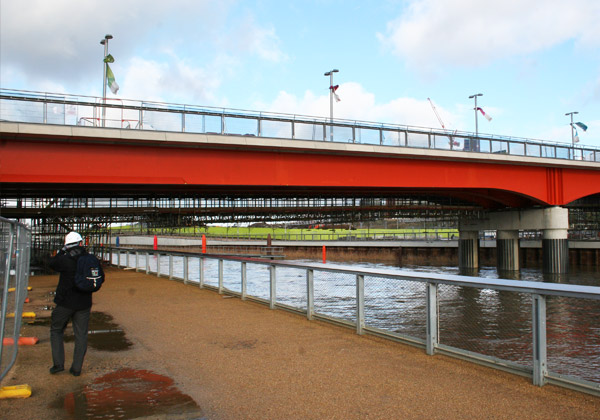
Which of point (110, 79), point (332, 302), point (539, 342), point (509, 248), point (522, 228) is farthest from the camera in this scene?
point (509, 248)

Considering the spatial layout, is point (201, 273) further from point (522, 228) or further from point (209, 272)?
point (522, 228)

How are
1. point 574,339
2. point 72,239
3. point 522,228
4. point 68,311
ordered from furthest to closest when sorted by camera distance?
1. point 522,228
2. point 574,339
3. point 72,239
4. point 68,311

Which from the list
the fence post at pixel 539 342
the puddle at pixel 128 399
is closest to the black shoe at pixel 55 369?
the puddle at pixel 128 399

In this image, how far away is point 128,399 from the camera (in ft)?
19.6

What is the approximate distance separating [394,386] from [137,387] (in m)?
3.11

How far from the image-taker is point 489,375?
685 cm

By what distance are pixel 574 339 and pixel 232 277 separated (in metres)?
9.23

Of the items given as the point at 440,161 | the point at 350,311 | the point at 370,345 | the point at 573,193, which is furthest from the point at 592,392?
the point at 573,193

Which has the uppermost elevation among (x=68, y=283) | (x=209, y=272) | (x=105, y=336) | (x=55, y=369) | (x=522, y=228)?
(x=522, y=228)

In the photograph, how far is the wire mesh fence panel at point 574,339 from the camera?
9.62 m

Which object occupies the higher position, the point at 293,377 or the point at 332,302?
the point at 293,377

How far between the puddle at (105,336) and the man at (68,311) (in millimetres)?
1707

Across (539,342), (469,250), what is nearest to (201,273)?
(539,342)

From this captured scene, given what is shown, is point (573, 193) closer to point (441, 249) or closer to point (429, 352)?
point (441, 249)
